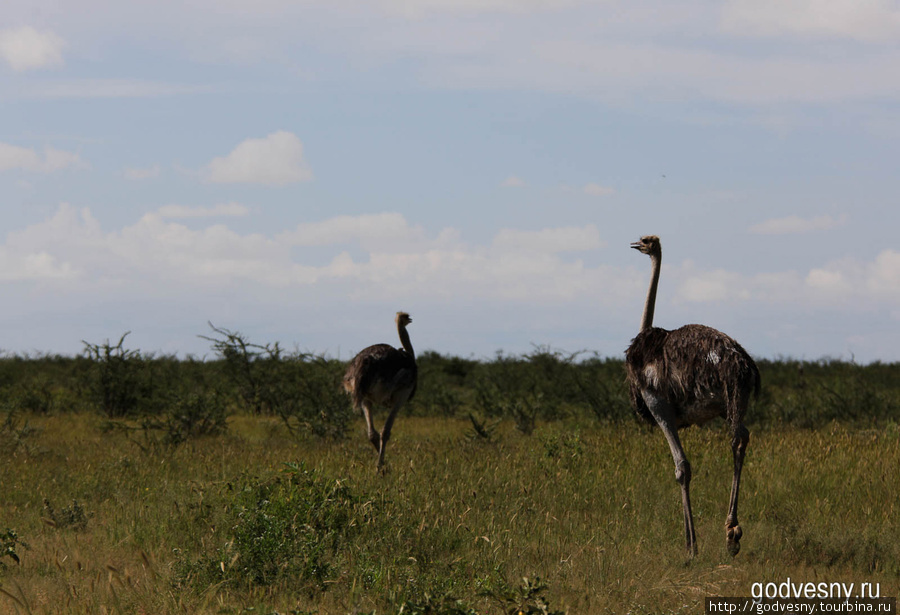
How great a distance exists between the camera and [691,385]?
23.5 ft

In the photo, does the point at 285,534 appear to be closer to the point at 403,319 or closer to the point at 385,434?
the point at 385,434

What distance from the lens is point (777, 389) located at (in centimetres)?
2620

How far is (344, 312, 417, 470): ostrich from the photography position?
1196cm

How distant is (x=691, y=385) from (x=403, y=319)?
7.21 m

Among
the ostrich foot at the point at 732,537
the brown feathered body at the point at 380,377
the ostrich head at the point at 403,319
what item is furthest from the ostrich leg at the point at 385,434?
the ostrich foot at the point at 732,537

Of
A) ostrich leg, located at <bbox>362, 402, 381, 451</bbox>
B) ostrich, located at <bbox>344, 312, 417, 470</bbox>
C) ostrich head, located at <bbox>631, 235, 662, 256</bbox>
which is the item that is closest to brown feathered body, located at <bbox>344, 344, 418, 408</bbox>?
ostrich, located at <bbox>344, 312, 417, 470</bbox>

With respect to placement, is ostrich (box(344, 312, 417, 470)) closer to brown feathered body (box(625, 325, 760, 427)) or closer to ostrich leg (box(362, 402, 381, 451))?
ostrich leg (box(362, 402, 381, 451))

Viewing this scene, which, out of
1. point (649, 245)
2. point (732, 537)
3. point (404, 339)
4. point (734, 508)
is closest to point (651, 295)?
point (649, 245)

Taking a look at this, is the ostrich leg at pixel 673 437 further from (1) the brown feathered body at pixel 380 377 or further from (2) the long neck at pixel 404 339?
(2) the long neck at pixel 404 339

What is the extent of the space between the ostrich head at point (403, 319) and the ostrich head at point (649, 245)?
5.53m

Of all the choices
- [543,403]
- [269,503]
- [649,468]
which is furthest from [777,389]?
[269,503]

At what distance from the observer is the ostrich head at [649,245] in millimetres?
8711

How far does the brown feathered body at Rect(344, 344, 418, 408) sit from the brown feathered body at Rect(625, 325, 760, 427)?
4.90 m

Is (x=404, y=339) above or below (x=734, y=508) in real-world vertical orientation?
above
